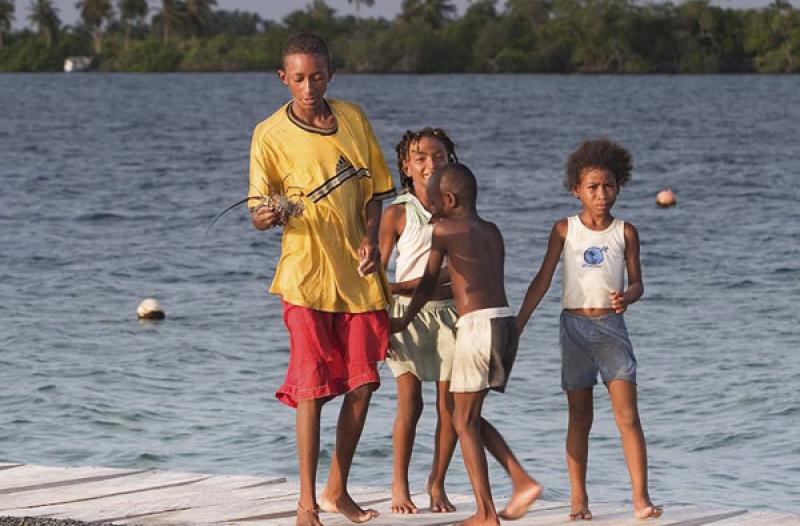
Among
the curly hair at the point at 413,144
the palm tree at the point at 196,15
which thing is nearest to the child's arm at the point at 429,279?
the curly hair at the point at 413,144

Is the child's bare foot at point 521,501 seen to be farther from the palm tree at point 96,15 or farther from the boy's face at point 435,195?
the palm tree at point 96,15

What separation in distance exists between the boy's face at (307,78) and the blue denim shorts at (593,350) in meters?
1.22

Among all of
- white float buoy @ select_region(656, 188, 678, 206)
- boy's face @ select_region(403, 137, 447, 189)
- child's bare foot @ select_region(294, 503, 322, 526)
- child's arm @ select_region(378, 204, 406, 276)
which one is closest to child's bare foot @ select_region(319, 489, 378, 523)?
child's bare foot @ select_region(294, 503, 322, 526)

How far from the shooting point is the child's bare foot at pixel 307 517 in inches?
229

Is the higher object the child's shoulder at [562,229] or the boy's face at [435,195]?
the boy's face at [435,195]

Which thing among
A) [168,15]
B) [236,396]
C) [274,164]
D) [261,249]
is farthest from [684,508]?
[168,15]

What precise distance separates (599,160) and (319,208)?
109 centimetres

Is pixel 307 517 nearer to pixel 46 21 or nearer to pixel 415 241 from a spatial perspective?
pixel 415 241

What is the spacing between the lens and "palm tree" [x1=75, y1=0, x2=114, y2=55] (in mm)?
158000

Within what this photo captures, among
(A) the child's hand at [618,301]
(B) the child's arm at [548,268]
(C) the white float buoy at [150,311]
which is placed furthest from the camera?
(C) the white float buoy at [150,311]

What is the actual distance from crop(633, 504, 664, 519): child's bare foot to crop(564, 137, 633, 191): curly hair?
117 centimetres

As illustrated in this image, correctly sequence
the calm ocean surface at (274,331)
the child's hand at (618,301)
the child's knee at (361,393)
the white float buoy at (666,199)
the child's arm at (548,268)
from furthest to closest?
the white float buoy at (666,199)
the calm ocean surface at (274,331)
the child's arm at (548,268)
the child's hand at (618,301)
the child's knee at (361,393)

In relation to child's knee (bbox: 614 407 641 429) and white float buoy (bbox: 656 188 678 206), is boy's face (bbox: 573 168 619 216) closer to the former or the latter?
child's knee (bbox: 614 407 641 429)

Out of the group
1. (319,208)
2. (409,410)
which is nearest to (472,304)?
(319,208)
